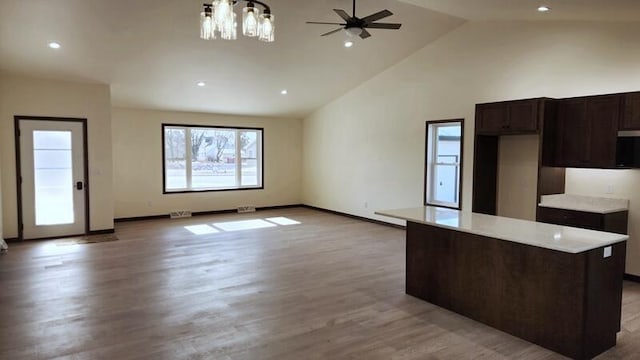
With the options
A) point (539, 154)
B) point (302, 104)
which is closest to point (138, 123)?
point (302, 104)

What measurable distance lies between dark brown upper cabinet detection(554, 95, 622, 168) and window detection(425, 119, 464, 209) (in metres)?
1.74

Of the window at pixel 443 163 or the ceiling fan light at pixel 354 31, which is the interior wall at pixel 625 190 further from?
the ceiling fan light at pixel 354 31

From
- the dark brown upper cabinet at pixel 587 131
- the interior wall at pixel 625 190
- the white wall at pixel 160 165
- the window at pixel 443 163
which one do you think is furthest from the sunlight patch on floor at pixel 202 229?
the interior wall at pixel 625 190

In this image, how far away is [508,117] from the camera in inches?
222

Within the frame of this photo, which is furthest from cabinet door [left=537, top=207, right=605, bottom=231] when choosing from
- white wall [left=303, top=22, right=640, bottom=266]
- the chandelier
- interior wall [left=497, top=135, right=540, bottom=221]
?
the chandelier

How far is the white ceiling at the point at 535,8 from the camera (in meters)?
4.26

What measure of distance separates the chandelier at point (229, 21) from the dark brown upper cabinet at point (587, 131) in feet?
13.1

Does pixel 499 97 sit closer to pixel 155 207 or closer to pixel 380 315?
pixel 380 315

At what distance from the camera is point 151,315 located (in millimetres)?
3801

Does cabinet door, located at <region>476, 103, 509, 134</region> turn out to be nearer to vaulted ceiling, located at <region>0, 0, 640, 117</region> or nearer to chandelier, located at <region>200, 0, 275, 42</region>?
vaulted ceiling, located at <region>0, 0, 640, 117</region>

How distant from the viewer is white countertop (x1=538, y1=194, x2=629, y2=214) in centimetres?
486

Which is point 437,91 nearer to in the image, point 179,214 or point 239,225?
point 239,225

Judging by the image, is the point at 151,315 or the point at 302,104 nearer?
the point at 151,315

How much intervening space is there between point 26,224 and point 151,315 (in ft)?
14.8
